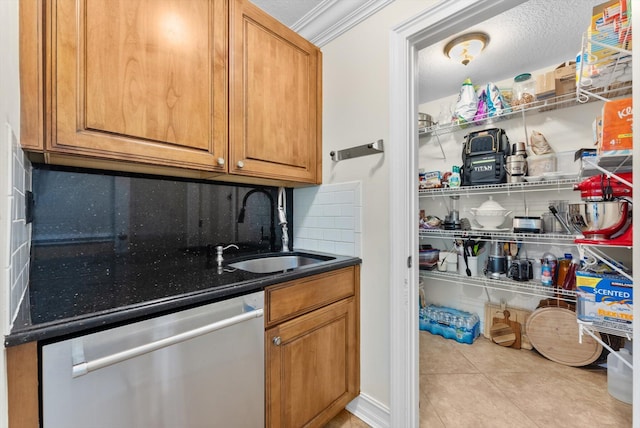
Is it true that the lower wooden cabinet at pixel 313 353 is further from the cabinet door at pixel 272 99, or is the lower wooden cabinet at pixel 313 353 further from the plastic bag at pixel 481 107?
the plastic bag at pixel 481 107

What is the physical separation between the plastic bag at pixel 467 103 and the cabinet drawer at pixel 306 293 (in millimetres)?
1764

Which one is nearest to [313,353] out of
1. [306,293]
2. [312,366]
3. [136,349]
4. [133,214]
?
[312,366]

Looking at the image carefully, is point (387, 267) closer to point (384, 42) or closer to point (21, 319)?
point (384, 42)

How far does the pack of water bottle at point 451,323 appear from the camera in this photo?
7.71 feet

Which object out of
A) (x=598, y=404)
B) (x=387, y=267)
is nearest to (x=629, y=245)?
(x=387, y=267)

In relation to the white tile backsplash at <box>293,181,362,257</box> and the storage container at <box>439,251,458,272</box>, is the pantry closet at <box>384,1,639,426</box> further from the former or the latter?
the white tile backsplash at <box>293,181,362,257</box>

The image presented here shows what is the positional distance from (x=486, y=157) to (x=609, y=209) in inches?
54.2

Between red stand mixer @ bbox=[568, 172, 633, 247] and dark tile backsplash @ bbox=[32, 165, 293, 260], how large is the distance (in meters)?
1.61

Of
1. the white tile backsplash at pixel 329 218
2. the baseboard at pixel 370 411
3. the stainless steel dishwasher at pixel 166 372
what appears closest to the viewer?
the stainless steel dishwasher at pixel 166 372

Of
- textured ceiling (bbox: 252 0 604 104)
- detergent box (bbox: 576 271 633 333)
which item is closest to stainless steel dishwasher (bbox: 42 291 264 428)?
detergent box (bbox: 576 271 633 333)

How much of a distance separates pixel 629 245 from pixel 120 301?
167 centimetres

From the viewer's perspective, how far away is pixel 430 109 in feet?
9.59

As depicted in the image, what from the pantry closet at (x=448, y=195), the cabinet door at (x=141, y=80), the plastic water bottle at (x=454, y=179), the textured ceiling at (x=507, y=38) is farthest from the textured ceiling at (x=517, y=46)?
the cabinet door at (x=141, y=80)

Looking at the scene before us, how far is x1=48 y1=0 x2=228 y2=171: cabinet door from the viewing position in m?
0.86
